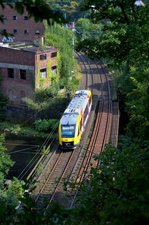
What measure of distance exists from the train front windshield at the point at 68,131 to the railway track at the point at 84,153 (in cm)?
111

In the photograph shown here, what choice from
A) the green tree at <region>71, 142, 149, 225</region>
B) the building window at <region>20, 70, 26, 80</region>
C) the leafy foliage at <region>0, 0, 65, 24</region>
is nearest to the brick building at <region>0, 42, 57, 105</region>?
the building window at <region>20, 70, 26, 80</region>

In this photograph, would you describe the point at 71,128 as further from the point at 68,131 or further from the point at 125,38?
the point at 125,38

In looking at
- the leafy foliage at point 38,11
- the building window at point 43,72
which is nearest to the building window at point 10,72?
the building window at point 43,72

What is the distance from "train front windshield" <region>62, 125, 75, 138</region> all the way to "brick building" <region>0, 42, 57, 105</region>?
12062 mm

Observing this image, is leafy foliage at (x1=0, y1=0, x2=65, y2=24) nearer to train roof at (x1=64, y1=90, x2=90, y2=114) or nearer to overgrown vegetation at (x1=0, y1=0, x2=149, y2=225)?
overgrown vegetation at (x1=0, y1=0, x2=149, y2=225)

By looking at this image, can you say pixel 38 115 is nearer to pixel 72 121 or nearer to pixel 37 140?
pixel 37 140

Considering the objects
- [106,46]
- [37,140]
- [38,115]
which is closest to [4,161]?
[106,46]

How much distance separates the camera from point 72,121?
85.9 ft

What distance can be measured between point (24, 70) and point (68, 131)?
43.0ft

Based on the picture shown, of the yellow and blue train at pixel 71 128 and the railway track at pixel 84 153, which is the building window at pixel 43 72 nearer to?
the railway track at pixel 84 153

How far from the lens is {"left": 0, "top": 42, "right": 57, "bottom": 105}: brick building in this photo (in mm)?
36906

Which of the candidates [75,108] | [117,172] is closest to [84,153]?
[75,108]

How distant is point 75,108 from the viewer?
28.4 m

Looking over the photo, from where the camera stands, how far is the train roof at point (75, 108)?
26.4 m
